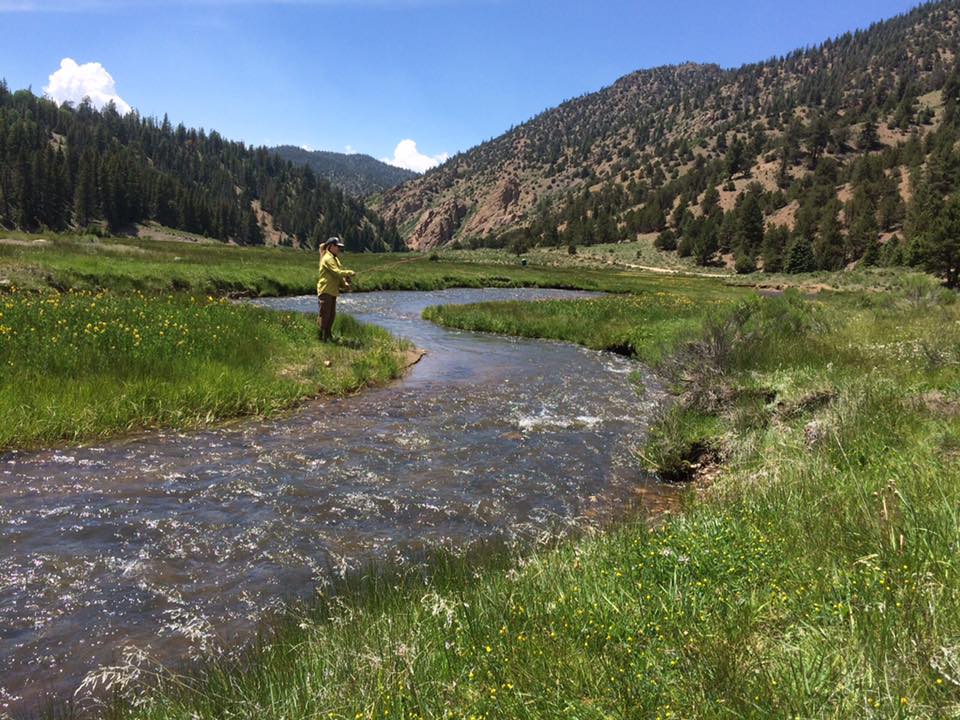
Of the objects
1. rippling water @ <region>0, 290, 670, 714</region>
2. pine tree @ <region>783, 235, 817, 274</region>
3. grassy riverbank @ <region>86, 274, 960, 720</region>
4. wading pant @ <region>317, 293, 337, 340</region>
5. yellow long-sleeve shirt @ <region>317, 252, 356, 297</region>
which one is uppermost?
pine tree @ <region>783, 235, 817, 274</region>

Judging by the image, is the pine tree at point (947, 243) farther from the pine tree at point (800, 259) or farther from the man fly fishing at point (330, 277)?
the man fly fishing at point (330, 277)

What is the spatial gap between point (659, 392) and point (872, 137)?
152 metres

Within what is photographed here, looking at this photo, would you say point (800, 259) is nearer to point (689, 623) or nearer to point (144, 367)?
point (144, 367)

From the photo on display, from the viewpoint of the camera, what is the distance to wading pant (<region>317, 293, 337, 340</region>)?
1595cm

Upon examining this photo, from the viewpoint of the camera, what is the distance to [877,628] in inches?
122

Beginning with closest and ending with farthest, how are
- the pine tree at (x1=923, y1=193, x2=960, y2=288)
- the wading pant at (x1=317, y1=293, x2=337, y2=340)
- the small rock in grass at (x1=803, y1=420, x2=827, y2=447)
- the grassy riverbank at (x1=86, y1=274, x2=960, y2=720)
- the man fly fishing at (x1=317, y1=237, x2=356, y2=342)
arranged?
the grassy riverbank at (x1=86, y1=274, x2=960, y2=720), the small rock in grass at (x1=803, y1=420, x2=827, y2=447), the man fly fishing at (x1=317, y1=237, x2=356, y2=342), the wading pant at (x1=317, y1=293, x2=337, y2=340), the pine tree at (x1=923, y1=193, x2=960, y2=288)

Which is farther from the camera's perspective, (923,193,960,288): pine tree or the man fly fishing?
(923,193,960,288): pine tree

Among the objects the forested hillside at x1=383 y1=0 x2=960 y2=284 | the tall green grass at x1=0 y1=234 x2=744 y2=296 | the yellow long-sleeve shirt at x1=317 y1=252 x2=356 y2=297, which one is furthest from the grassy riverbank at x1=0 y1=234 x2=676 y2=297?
the forested hillside at x1=383 y1=0 x2=960 y2=284

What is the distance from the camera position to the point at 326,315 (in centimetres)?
1634

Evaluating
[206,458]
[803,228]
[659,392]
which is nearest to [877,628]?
[206,458]

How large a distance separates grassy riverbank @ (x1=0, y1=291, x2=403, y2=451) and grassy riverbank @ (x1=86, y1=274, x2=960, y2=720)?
6.44 m

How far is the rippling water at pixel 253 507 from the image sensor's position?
4.62 meters

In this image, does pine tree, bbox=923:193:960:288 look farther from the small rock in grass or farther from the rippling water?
the small rock in grass

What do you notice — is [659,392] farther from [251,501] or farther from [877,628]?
[877,628]
